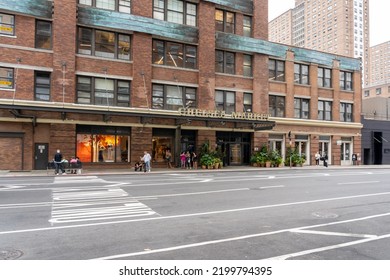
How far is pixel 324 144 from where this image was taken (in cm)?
3772

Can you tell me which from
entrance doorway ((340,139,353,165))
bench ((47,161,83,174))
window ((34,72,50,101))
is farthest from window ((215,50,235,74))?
entrance doorway ((340,139,353,165))

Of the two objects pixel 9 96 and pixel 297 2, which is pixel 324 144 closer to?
pixel 9 96

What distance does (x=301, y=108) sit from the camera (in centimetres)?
3606

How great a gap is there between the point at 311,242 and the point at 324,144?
33904 mm

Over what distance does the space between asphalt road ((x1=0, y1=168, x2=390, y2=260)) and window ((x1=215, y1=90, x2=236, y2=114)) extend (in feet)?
62.7

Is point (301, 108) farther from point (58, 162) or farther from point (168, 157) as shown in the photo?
point (58, 162)

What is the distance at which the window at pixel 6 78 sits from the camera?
76.6 feet

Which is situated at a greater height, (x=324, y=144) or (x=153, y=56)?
(x=153, y=56)

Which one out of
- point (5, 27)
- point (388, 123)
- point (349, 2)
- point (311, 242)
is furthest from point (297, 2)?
point (311, 242)

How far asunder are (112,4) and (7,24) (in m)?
8.16

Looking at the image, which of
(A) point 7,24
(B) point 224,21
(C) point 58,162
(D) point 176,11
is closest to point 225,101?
(B) point 224,21

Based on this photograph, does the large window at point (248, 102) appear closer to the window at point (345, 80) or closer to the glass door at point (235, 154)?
the glass door at point (235, 154)

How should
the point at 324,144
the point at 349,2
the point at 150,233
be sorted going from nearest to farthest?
the point at 150,233 < the point at 324,144 < the point at 349,2

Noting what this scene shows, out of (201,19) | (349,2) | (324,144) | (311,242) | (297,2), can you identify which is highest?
(297,2)
